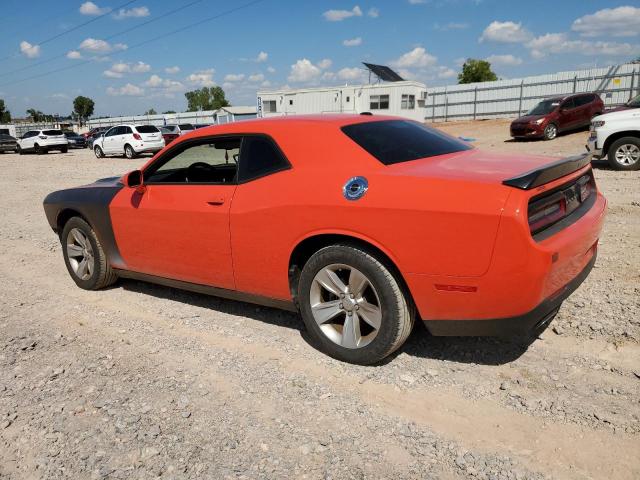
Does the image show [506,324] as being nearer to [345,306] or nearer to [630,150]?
[345,306]

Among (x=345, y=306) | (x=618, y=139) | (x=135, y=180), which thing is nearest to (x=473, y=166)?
(x=345, y=306)

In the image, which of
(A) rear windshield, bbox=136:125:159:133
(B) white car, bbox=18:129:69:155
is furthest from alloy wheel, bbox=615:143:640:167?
(B) white car, bbox=18:129:69:155

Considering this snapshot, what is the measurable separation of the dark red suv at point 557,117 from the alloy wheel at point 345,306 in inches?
754

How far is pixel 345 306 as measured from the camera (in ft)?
10.5

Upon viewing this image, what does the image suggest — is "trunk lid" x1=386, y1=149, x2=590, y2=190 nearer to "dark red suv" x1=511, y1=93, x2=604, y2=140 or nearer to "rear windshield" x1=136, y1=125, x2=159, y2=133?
"dark red suv" x1=511, y1=93, x2=604, y2=140

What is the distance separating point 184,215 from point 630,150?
33.1 feet

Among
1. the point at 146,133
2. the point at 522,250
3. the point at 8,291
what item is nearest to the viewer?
the point at 522,250

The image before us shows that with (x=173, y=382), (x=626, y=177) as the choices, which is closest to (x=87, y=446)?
(x=173, y=382)

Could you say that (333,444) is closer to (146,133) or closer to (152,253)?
(152,253)

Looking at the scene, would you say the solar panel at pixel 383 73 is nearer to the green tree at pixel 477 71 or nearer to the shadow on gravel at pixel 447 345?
the green tree at pixel 477 71

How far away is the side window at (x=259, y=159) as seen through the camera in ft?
11.4

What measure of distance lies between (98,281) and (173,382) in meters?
2.12

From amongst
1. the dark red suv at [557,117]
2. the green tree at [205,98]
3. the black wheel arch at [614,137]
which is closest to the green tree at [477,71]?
the dark red suv at [557,117]

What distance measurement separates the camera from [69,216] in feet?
16.7
